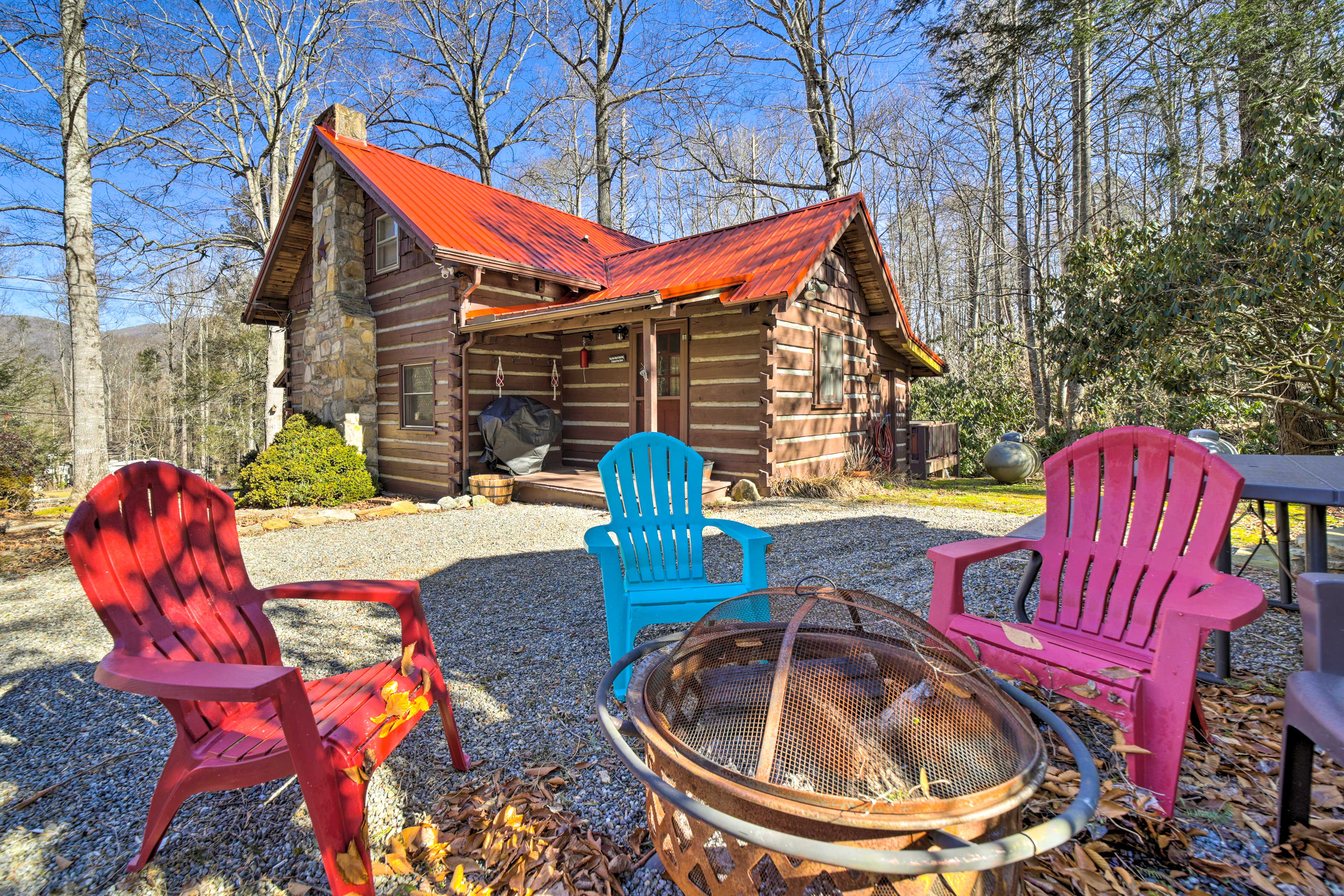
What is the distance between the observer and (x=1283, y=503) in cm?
275

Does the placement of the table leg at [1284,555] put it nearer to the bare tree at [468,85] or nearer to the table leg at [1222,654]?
the table leg at [1222,654]

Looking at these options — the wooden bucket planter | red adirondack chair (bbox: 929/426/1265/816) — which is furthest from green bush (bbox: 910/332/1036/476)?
red adirondack chair (bbox: 929/426/1265/816)

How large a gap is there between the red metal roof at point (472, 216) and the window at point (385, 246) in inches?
29.4

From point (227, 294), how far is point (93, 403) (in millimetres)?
12691

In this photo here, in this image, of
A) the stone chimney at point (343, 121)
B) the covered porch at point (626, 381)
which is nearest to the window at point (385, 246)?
the stone chimney at point (343, 121)

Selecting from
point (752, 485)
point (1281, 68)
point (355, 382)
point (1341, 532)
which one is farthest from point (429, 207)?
point (1341, 532)

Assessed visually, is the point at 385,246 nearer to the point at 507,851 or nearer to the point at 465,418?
the point at 465,418

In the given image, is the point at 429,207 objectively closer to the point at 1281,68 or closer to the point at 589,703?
the point at 589,703

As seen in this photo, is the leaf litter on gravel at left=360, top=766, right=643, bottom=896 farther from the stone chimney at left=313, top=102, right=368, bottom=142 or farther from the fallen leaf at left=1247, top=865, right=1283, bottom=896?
the stone chimney at left=313, top=102, right=368, bottom=142

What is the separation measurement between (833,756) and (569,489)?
266 inches

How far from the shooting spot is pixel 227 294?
21.1m

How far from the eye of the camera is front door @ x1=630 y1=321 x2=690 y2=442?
880cm

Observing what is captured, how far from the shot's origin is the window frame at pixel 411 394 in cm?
940

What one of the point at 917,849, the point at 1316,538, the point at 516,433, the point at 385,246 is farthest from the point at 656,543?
the point at 385,246
